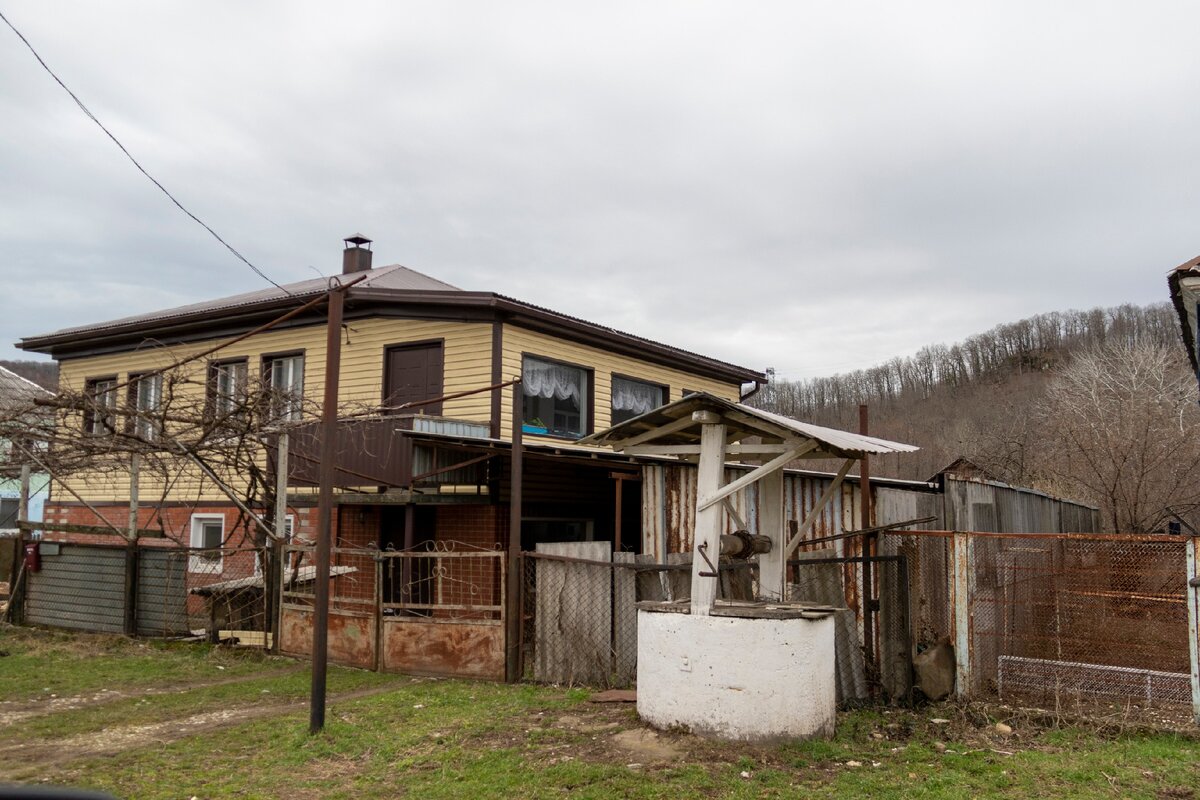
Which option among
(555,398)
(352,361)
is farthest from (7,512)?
(555,398)

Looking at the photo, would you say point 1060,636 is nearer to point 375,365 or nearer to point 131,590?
point 375,365

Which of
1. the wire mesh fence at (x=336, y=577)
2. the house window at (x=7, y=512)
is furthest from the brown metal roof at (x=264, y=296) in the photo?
the house window at (x=7, y=512)

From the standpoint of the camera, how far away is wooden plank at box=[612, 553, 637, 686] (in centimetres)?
989

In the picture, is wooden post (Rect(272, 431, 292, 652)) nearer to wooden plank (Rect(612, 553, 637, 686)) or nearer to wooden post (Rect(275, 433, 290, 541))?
wooden post (Rect(275, 433, 290, 541))

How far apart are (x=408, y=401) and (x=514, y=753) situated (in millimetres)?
10075

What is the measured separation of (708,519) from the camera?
754cm

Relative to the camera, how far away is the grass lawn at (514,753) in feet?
20.0

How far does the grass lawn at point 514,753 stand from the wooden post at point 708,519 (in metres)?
1.11

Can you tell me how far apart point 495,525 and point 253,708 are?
5.65 meters

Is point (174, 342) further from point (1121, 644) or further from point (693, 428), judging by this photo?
point (1121, 644)

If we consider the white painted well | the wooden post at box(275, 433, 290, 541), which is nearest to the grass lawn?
the white painted well

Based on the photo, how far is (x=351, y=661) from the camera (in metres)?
11.0

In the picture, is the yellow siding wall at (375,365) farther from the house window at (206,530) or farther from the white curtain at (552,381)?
the house window at (206,530)

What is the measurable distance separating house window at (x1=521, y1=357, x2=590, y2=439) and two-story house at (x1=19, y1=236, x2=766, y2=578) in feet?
0.10
